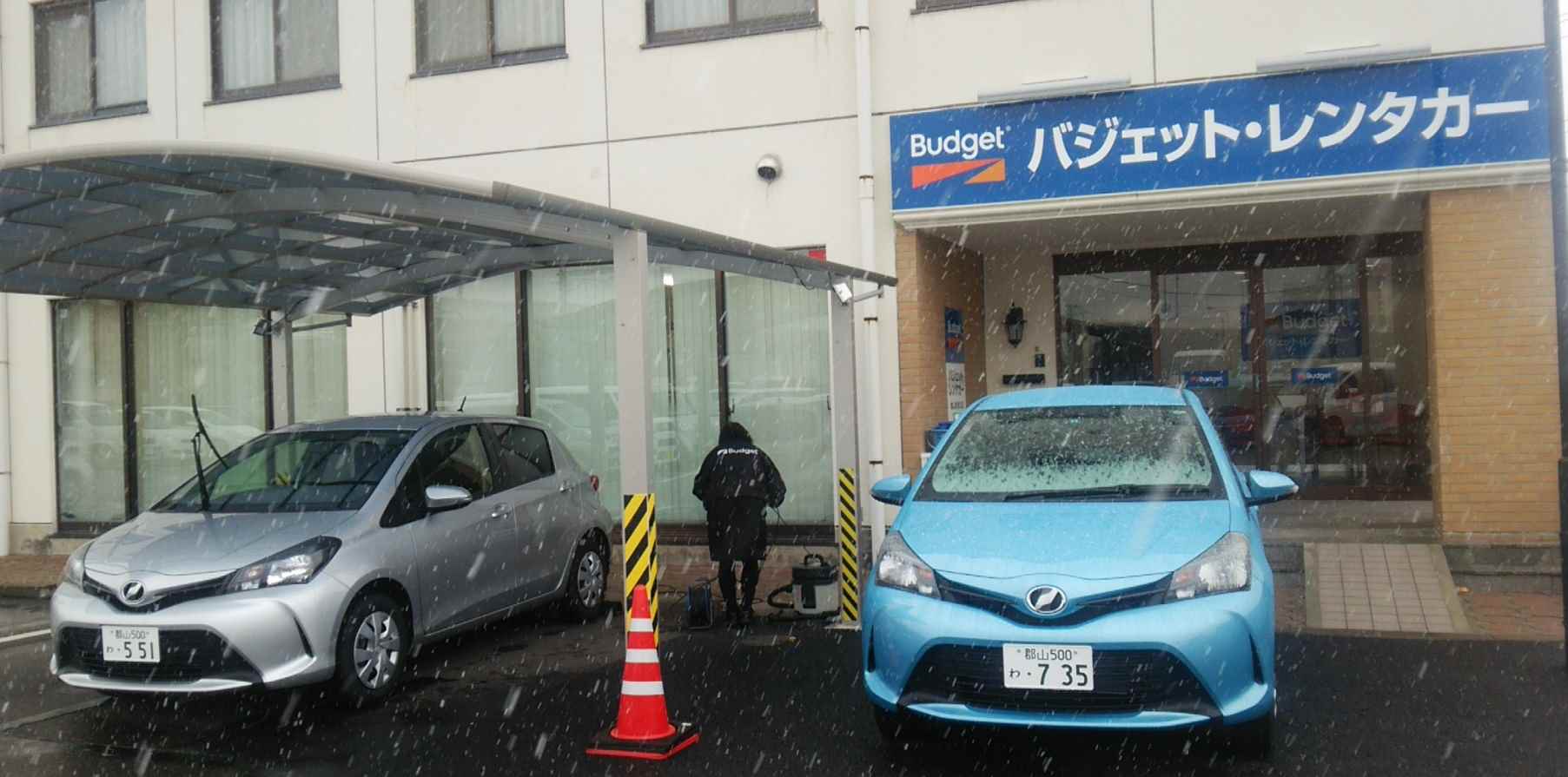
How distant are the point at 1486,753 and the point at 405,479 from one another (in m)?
5.68

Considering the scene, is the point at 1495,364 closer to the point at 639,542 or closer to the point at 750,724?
the point at 750,724

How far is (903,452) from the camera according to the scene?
36.4 feet

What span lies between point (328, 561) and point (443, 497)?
0.82 meters

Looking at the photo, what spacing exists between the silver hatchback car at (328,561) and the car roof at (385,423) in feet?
0.07

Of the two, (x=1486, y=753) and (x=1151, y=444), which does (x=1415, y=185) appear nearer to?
(x=1151, y=444)

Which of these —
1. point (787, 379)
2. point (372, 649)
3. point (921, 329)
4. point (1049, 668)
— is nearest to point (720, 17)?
point (787, 379)

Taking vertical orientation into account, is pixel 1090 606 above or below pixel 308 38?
below

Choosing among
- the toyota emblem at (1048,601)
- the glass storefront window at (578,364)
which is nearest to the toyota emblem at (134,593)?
the toyota emblem at (1048,601)

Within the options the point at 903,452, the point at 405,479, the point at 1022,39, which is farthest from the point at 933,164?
the point at 405,479

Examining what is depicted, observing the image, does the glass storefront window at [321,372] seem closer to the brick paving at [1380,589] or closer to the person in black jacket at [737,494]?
the person in black jacket at [737,494]

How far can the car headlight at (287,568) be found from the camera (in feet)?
20.6

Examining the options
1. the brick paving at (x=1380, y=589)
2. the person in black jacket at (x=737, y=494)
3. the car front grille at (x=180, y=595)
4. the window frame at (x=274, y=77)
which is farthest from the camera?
the window frame at (x=274, y=77)

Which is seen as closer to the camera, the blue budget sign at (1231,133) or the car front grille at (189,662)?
the car front grille at (189,662)

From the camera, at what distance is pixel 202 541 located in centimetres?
662
